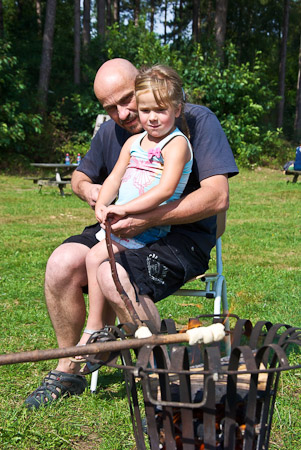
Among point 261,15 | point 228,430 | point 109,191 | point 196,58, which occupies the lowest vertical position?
point 228,430

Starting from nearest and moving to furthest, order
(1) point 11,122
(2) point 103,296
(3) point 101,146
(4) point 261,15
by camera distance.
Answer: (2) point 103,296 → (3) point 101,146 → (1) point 11,122 → (4) point 261,15

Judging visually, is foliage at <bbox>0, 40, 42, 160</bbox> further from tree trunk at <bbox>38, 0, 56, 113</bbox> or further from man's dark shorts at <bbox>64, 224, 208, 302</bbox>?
man's dark shorts at <bbox>64, 224, 208, 302</bbox>

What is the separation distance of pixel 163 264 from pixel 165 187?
353 millimetres

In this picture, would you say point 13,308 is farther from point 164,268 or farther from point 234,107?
point 234,107

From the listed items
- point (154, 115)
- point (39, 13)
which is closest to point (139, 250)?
point (154, 115)

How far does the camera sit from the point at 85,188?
9.72 ft

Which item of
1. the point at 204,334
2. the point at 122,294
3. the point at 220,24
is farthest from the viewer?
the point at 220,24

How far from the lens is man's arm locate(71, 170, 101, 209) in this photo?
2869 millimetres

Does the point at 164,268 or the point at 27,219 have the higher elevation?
the point at 164,268

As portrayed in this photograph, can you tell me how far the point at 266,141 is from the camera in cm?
1945

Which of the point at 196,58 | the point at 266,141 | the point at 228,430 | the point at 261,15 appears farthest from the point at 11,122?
the point at 261,15

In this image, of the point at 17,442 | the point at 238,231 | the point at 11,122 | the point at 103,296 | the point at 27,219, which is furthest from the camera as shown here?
the point at 11,122

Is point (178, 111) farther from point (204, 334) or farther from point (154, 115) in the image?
point (204, 334)

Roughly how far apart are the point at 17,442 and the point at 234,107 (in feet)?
55.8
